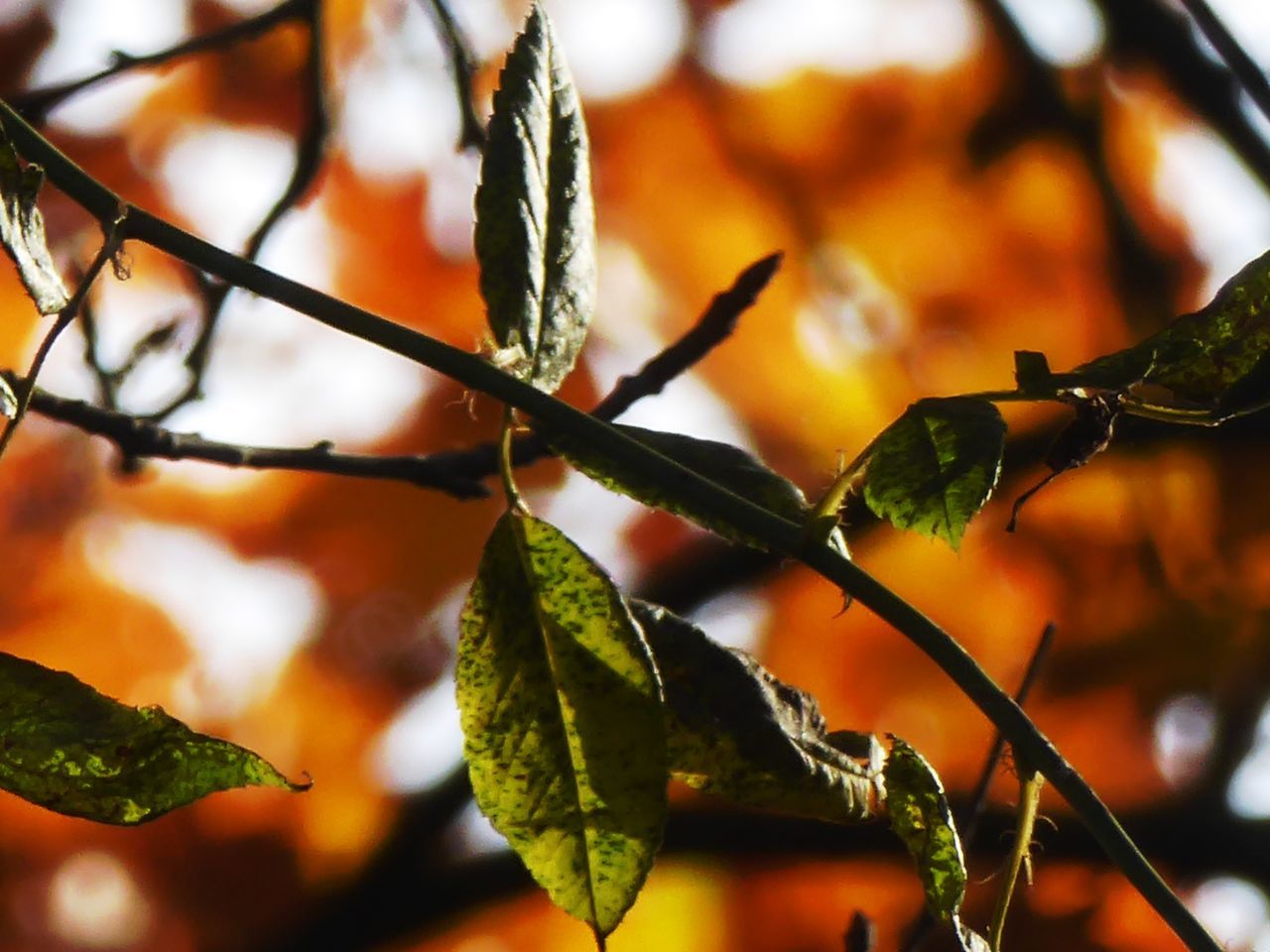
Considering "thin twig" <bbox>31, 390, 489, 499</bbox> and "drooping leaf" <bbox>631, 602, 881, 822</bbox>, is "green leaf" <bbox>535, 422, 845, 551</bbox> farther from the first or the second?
"thin twig" <bbox>31, 390, 489, 499</bbox>

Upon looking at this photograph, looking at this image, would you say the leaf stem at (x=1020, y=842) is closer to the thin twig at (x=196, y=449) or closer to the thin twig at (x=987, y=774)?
the thin twig at (x=987, y=774)

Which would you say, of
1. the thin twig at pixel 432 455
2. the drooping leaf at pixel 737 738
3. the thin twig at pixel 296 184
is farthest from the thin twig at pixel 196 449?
the drooping leaf at pixel 737 738

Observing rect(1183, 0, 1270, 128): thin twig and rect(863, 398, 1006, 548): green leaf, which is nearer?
rect(863, 398, 1006, 548): green leaf

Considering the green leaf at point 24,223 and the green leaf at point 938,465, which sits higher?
the green leaf at point 24,223

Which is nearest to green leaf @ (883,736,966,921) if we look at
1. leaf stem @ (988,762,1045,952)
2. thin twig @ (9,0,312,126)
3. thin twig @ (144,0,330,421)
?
leaf stem @ (988,762,1045,952)

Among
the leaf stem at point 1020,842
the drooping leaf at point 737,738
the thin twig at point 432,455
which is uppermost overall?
the thin twig at point 432,455

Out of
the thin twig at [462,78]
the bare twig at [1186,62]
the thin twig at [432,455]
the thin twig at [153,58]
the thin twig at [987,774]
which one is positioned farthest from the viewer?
the bare twig at [1186,62]

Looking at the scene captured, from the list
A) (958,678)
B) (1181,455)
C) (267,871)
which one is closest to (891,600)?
(958,678)
